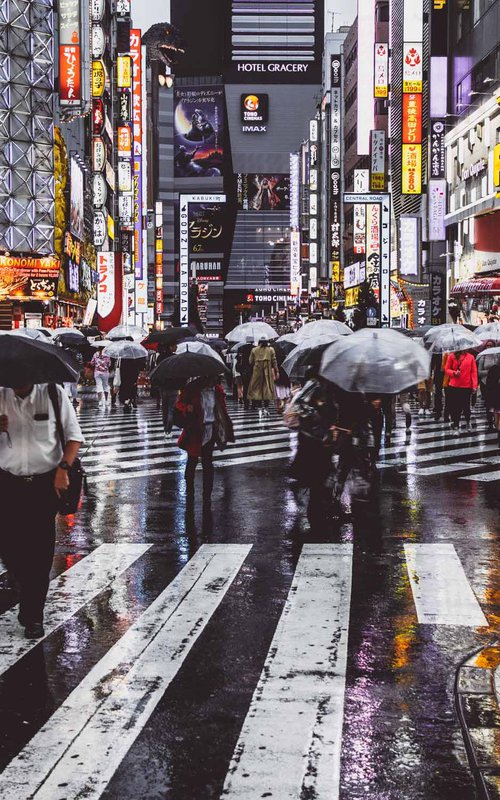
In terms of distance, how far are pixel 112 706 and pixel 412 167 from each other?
45.3 meters

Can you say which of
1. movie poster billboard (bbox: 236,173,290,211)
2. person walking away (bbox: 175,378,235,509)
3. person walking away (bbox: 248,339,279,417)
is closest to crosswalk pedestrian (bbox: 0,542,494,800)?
person walking away (bbox: 175,378,235,509)

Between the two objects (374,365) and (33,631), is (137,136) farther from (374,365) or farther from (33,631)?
(33,631)

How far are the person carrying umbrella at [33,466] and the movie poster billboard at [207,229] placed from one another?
144 metres

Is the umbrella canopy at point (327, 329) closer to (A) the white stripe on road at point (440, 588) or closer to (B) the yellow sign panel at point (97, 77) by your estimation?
(A) the white stripe on road at point (440, 588)

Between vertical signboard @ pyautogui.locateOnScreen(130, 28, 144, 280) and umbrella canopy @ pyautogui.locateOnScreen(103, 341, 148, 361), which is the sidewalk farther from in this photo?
vertical signboard @ pyautogui.locateOnScreen(130, 28, 144, 280)

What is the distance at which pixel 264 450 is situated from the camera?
57.5 feet

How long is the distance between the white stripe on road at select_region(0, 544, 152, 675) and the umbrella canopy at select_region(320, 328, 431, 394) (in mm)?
2456

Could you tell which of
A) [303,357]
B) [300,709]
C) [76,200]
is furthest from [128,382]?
[76,200]

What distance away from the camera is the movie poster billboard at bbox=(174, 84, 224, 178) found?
150375mm

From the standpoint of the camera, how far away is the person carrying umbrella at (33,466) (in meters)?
6.55

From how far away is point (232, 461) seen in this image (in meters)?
16.1

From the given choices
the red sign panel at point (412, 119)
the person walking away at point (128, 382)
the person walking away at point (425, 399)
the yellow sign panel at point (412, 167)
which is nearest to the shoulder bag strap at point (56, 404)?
the person walking away at point (425, 399)

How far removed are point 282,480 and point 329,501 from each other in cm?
295

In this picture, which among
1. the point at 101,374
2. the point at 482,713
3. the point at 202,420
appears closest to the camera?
the point at 482,713
